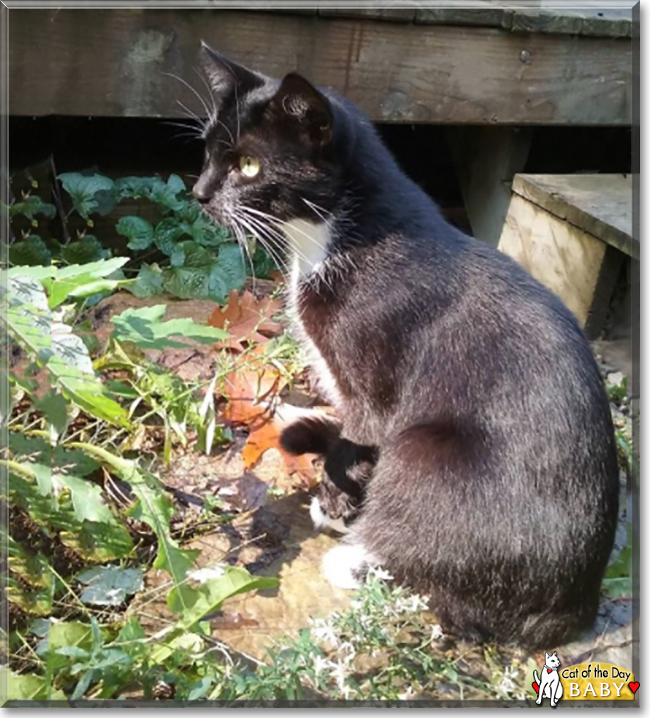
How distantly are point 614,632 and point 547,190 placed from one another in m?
1.57

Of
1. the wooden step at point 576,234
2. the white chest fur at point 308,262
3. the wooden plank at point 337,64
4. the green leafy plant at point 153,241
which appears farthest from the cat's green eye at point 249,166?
the wooden step at point 576,234

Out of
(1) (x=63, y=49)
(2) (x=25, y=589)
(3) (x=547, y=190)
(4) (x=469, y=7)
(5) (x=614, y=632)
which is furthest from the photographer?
(3) (x=547, y=190)

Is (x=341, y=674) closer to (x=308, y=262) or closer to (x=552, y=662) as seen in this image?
(x=552, y=662)

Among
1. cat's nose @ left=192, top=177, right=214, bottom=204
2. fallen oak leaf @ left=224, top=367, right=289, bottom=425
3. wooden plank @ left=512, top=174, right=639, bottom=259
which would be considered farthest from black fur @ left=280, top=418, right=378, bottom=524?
wooden plank @ left=512, top=174, right=639, bottom=259

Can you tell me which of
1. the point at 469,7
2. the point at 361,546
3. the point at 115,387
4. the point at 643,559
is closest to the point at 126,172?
the point at 469,7

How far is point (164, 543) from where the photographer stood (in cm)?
162

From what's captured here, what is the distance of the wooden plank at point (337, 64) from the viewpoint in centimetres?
243

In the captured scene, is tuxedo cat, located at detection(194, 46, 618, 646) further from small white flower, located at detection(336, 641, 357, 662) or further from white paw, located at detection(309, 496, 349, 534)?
small white flower, located at detection(336, 641, 357, 662)

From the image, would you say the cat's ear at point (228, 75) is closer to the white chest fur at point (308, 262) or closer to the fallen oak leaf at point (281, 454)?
the white chest fur at point (308, 262)

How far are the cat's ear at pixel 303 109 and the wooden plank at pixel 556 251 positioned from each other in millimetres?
1264

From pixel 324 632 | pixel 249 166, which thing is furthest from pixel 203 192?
pixel 324 632

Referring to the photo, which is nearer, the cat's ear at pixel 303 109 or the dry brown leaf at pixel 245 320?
the cat's ear at pixel 303 109

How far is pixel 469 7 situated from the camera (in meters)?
2.69

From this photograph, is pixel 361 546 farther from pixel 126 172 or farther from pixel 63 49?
pixel 126 172
